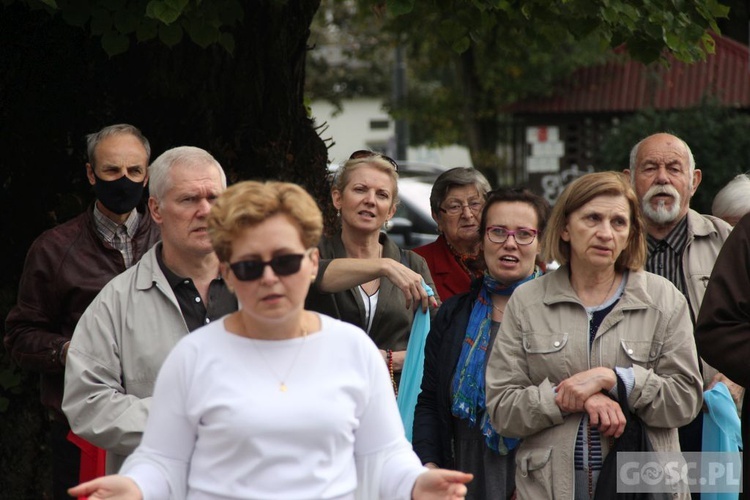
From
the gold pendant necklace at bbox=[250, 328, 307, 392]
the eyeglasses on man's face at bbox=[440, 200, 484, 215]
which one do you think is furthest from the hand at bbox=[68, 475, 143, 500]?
the eyeglasses on man's face at bbox=[440, 200, 484, 215]

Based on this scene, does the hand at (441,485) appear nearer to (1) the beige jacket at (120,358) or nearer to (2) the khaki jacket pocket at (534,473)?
(2) the khaki jacket pocket at (534,473)

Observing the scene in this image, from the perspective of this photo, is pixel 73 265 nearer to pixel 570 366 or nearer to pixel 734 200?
pixel 570 366

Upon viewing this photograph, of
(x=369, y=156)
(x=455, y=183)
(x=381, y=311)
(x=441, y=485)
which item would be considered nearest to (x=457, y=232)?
(x=455, y=183)

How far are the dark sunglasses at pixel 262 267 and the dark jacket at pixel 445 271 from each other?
2873 mm

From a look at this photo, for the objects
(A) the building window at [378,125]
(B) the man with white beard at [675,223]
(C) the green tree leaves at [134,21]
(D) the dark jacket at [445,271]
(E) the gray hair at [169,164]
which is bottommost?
(D) the dark jacket at [445,271]

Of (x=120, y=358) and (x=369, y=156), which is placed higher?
(x=369, y=156)

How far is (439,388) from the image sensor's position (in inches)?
200

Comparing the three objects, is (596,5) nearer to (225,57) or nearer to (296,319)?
(225,57)

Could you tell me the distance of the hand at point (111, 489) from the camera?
3279 millimetres

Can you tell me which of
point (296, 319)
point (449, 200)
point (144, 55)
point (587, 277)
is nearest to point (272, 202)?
point (296, 319)

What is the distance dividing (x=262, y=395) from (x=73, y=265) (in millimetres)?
2144

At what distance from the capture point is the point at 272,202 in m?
3.38

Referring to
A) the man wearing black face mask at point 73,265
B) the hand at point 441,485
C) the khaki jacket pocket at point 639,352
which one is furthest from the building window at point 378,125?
the hand at point 441,485

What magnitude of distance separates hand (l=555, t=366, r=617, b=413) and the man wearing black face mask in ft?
6.60
